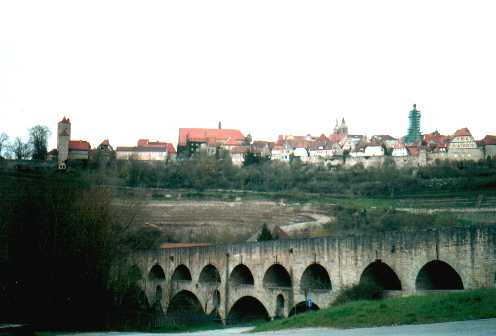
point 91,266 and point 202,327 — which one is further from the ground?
point 91,266

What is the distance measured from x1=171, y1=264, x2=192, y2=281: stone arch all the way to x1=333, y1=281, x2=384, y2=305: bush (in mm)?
18224

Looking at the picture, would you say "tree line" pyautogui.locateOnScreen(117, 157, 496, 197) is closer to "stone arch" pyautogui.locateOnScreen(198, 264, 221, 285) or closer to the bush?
"stone arch" pyautogui.locateOnScreen(198, 264, 221, 285)

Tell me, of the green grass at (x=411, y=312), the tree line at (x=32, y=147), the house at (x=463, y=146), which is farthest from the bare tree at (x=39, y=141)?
the green grass at (x=411, y=312)

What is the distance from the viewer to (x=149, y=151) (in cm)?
11488

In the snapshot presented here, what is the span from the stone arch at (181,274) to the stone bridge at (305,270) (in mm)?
71

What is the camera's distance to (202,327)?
103ft

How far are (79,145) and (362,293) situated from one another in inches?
3186

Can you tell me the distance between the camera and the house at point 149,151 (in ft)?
369

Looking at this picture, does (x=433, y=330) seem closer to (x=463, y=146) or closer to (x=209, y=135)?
(x=463, y=146)

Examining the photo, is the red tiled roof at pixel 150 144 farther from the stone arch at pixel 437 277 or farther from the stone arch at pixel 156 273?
the stone arch at pixel 437 277

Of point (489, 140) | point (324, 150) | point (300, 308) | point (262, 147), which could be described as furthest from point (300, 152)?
point (300, 308)

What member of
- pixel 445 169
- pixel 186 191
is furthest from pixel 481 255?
pixel 186 191

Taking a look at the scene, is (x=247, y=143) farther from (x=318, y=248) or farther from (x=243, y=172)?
(x=318, y=248)

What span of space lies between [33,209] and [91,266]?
13.1 feet
